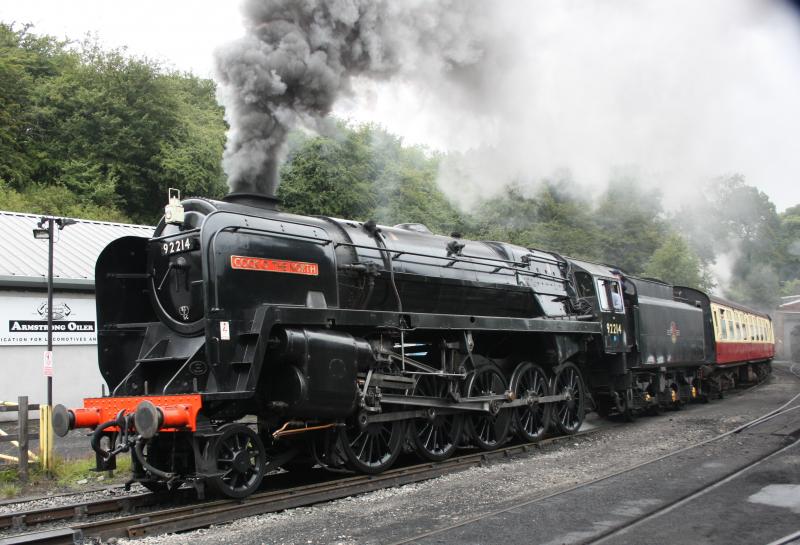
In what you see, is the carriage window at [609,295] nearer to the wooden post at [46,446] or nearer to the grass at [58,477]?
the grass at [58,477]

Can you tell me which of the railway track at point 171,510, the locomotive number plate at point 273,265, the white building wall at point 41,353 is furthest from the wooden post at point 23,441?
the white building wall at point 41,353

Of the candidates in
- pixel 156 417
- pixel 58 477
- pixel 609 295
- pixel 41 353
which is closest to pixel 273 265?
pixel 156 417

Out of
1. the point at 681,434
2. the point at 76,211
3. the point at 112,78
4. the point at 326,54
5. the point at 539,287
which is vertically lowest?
the point at 681,434

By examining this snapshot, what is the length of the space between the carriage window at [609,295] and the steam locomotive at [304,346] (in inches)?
54.3

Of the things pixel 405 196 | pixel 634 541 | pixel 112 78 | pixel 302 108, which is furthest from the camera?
pixel 112 78

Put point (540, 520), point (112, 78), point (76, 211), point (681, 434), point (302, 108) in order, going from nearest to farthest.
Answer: point (540, 520), point (302, 108), point (681, 434), point (76, 211), point (112, 78)

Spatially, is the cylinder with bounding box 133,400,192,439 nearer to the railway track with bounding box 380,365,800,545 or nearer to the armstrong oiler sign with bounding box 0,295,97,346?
the railway track with bounding box 380,365,800,545

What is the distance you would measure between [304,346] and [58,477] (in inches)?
185

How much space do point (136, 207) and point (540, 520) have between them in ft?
100

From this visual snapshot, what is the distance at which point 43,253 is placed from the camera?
15.8 meters

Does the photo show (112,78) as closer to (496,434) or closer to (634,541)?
(496,434)

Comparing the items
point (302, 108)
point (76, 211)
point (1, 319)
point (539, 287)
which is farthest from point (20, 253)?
point (76, 211)

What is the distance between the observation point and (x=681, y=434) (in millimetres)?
11531

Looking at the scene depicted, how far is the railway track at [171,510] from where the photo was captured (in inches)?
227
